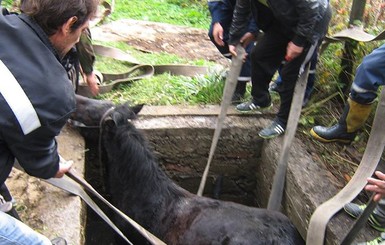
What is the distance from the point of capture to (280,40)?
144 inches

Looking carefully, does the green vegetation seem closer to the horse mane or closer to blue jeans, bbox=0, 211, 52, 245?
the horse mane

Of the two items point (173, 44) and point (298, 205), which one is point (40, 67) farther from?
point (173, 44)

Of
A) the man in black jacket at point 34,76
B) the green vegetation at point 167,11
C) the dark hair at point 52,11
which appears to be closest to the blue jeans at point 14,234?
the man in black jacket at point 34,76

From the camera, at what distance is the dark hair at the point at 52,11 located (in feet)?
5.72

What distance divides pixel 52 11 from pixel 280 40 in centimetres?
237

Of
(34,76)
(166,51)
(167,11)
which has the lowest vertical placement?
(167,11)

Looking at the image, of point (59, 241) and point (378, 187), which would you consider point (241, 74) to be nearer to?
point (378, 187)

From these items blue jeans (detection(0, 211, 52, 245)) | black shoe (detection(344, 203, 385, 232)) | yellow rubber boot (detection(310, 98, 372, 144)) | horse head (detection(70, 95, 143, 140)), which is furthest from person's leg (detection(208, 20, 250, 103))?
blue jeans (detection(0, 211, 52, 245))

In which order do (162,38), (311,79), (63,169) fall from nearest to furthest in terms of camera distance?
(63,169)
(311,79)
(162,38)

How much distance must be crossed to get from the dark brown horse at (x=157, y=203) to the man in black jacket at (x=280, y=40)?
1084 millimetres

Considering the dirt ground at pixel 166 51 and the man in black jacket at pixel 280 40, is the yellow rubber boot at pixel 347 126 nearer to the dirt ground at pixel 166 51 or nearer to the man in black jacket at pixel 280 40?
the dirt ground at pixel 166 51

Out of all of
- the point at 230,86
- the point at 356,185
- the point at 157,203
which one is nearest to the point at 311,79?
the point at 230,86

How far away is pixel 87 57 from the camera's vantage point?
3.68m

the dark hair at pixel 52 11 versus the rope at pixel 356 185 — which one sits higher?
the dark hair at pixel 52 11
